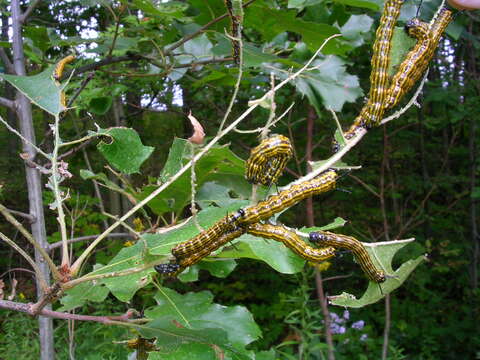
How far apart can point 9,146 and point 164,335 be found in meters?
5.93

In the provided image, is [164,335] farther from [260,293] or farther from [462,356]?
[260,293]

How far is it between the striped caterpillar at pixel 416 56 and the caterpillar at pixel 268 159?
0.75 ft

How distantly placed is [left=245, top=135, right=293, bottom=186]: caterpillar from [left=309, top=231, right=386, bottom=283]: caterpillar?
4.8 inches

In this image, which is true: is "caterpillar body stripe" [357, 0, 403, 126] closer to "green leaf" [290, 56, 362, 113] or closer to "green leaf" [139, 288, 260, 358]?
"green leaf" [139, 288, 260, 358]

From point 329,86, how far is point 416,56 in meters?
1.05

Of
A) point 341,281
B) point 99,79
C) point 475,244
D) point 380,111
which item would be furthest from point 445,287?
point 380,111

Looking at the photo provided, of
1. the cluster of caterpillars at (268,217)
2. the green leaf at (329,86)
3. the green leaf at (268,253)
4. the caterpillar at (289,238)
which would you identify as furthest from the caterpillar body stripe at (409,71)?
the green leaf at (329,86)

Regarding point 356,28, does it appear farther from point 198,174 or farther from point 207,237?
point 207,237

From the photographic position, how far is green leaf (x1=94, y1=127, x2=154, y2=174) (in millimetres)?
1051

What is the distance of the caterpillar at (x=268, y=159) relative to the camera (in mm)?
648

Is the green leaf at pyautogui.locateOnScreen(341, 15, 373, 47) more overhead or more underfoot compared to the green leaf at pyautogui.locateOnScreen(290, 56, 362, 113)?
more overhead

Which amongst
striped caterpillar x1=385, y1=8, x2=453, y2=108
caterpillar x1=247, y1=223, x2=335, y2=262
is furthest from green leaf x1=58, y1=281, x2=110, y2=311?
striped caterpillar x1=385, y1=8, x2=453, y2=108

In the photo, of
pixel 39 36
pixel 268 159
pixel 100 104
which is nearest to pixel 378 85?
pixel 268 159

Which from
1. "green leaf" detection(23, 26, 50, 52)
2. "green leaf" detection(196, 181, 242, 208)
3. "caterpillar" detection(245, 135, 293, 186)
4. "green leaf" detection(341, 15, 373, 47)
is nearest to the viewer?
"caterpillar" detection(245, 135, 293, 186)
